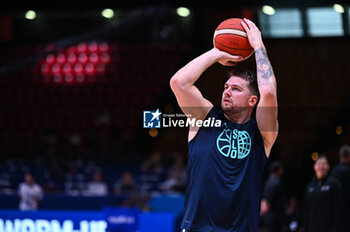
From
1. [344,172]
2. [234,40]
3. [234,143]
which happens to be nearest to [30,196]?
[344,172]

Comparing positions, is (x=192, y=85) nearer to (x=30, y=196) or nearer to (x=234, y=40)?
(x=234, y=40)

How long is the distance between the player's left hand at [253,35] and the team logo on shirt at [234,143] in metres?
0.48

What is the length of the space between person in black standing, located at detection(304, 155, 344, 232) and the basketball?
3.99 m

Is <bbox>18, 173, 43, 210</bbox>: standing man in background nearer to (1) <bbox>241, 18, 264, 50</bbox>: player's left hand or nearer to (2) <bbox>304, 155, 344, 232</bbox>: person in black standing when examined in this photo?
(2) <bbox>304, 155, 344, 232</bbox>: person in black standing

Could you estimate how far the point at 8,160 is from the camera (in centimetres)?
1711

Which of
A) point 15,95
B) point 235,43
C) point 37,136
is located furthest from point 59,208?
point 235,43

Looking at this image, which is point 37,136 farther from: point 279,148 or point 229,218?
point 229,218

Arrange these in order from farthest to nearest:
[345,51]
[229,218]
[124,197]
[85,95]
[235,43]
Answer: [85,95] < [345,51] < [124,197] < [235,43] < [229,218]

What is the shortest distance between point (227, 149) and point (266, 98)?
336mm

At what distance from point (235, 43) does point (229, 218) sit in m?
0.99

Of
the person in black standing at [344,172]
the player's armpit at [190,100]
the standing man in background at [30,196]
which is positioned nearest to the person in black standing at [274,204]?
the person in black standing at [344,172]

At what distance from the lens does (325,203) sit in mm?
6762

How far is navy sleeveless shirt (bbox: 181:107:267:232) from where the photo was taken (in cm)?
286

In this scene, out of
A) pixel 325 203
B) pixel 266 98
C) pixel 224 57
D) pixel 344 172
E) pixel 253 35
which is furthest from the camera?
pixel 344 172
